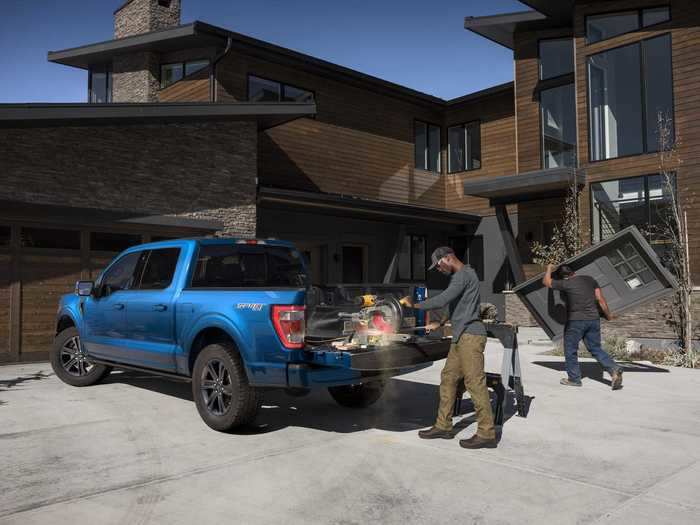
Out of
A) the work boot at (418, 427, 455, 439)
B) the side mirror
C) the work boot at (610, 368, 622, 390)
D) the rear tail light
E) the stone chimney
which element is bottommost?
the work boot at (418, 427, 455, 439)

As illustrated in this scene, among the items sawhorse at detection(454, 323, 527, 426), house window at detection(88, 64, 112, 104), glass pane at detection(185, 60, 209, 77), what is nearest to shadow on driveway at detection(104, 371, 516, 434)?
sawhorse at detection(454, 323, 527, 426)

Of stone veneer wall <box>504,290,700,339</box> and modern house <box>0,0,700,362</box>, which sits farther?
stone veneer wall <box>504,290,700,339</box>

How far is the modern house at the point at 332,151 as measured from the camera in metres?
11.8

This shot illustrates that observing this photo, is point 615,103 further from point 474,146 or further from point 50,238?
point 50,238

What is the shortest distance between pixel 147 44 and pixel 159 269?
13.1 meters

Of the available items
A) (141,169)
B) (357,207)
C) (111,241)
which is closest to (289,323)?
(111,241)

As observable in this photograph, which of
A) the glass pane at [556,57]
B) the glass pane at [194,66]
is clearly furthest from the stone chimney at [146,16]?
the glass pane at [556,57]

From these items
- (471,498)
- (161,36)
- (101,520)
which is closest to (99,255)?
(161,36)

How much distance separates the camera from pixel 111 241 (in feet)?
41.7

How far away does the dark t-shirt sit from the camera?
916 cm

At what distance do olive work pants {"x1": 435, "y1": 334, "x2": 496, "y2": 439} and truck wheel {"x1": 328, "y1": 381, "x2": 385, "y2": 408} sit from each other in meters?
1.55

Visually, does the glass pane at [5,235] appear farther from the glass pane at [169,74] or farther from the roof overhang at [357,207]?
the glass pane at [169,74]

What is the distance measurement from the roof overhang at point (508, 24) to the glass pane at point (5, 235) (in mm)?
14175

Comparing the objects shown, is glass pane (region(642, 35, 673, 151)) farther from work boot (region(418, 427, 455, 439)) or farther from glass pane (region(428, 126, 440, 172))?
work boot (region(418, 427, 455, 439))
